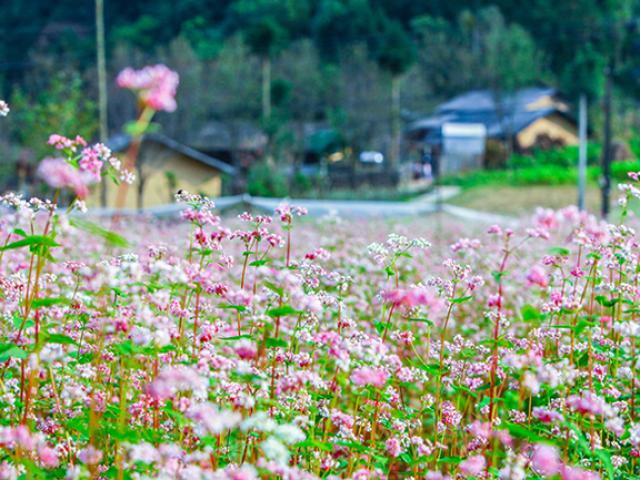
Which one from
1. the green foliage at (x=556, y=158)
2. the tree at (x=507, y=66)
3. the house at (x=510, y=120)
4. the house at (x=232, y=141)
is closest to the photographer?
the house at (x=232, y=141)

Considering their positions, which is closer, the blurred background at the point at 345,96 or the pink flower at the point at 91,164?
the pink flower at the point at 91,164

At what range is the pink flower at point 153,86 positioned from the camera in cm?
197

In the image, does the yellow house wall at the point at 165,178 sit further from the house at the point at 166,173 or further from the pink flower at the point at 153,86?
the pink flower at the point at 153,86

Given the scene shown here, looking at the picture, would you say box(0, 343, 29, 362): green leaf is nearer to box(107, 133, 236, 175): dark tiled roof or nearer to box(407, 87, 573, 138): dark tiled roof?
box(107, 133, 236, 175): dark tiled roof

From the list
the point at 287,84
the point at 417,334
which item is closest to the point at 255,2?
the point at 287,84

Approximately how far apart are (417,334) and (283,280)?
11.0 ft

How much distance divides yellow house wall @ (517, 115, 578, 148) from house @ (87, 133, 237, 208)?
1815 centimetres

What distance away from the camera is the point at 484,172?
3966cm

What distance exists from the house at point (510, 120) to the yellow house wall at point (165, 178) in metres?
12.9

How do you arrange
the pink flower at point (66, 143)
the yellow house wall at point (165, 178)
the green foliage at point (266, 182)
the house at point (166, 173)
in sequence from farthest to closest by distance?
the yellow house wall at point (165, 178), the house at point (166, 173), the green foliage at point (266, 182), the pink flower at point (66, 143)

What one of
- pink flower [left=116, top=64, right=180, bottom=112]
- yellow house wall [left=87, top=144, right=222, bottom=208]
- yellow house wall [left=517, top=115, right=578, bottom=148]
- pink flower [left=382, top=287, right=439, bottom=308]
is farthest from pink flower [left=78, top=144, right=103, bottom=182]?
yellow house wall [left=517, top=115, right=578, bottom=148]

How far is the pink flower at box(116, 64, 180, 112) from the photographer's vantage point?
197 centimetres

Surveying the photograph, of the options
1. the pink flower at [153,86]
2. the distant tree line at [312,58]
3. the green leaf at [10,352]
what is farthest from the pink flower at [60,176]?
the distant tree line at [312,58]

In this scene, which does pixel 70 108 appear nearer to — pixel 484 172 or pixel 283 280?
pixel 484 172
